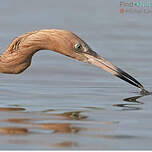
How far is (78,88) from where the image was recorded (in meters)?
12.6

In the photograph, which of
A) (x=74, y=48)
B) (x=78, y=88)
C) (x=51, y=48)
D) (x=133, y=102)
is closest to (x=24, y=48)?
(x=51, y=48)

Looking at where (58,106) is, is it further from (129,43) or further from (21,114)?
(129,43)

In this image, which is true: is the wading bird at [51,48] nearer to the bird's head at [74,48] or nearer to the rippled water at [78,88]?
the bird's head at [74,48]

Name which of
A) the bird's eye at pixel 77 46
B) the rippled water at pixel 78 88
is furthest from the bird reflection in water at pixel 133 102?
the bird's eye at pixel 77 46

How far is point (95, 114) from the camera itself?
1084 cm

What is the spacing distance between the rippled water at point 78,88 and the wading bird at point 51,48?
44 centimetres

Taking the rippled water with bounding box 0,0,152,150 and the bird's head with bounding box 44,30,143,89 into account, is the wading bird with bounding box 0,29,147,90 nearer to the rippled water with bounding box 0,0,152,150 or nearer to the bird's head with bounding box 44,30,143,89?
the bird's head with bounding box 44,30,143,89

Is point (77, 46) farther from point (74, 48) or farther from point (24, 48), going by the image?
point (24, 48)

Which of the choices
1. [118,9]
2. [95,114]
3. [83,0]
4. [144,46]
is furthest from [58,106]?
[83,0]

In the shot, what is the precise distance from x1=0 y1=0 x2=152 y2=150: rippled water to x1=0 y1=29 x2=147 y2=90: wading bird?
0.44 m

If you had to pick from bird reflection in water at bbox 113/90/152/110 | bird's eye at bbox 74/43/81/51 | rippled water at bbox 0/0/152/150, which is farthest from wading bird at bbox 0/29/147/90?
rippled water at bbox 0/0/152/150

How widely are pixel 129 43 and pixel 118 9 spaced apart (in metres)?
3.19

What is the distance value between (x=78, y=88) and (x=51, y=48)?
4.25ft

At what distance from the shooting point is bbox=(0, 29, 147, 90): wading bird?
11406 mm
